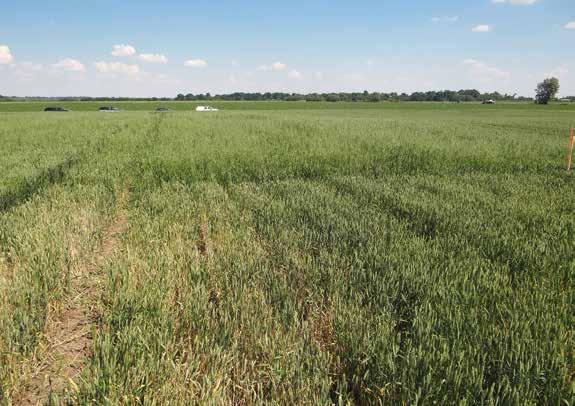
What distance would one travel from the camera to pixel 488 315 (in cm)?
308

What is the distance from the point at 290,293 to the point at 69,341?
1.97 m

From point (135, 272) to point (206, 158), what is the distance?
728cm

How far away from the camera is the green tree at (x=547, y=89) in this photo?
4747 inches

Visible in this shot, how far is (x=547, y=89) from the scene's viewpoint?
123 meters

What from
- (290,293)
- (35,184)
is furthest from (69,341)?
(35,184)

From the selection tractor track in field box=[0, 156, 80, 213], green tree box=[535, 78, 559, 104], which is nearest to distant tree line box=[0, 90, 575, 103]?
green tree box=[535, 78, 559, 104]

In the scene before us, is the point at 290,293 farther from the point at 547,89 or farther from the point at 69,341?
the point at 547,89

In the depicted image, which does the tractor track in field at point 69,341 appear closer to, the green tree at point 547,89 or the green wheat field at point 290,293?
the green wheat field at point 290,293

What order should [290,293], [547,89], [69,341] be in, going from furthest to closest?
[547,89]
[290,293]
[69,341]

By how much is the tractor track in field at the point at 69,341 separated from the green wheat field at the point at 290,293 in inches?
0.8

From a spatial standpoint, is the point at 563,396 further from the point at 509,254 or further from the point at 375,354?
the point at 509,254

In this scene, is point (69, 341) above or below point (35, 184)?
below

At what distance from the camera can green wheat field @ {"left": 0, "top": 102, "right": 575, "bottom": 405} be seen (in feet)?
7.78

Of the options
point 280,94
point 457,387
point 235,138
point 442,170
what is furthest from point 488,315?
point 280,94
